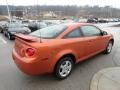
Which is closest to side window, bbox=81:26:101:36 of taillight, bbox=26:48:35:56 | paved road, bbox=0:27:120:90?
paved road, bbox=0:27:120:90

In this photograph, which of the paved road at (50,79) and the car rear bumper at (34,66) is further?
the paved road at (50,79)

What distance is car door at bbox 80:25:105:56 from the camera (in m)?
4.76

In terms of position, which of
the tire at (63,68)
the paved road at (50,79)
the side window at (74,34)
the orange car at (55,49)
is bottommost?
the paved road at (50,79)

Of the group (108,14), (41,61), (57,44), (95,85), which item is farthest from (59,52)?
(108,14)

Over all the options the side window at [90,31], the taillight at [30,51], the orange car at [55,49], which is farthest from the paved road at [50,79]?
the side window at [90,31]

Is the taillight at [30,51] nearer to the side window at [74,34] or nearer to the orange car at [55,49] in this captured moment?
the orange car at [55,49]

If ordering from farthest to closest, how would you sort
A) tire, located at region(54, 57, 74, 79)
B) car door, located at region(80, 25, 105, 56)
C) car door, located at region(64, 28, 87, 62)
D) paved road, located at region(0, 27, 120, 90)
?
car door, located at region(80, 25, 105, 56), car door, located at region(64, 28, 87, 62), tire, located at region(54, 57, 74, 79), paved road, located at region(0, 27, 120, 90)

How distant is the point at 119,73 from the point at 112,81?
0.62 meters

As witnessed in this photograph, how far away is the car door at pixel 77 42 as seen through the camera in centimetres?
414

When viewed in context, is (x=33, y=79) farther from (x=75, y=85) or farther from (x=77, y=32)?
(x=77, y=32)

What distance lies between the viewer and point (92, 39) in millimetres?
4906

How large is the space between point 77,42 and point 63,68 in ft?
2.73

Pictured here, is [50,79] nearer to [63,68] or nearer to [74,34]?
[63,68]

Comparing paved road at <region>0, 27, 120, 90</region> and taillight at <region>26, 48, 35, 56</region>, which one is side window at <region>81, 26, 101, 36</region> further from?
taillight at <region>26, 48, 35, 56</region>
